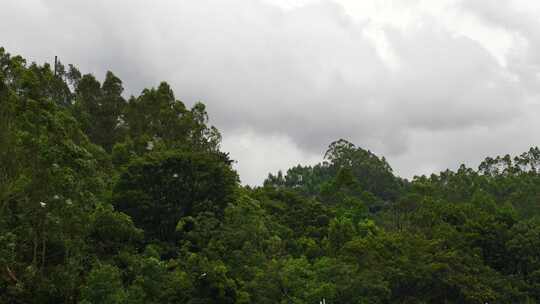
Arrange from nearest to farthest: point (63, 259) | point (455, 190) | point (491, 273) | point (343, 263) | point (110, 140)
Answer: point (63, 259), point (343, 263), point (491, 273), point (110, 140), point (455, 190)

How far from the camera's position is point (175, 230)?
1596 inches

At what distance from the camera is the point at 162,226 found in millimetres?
41156

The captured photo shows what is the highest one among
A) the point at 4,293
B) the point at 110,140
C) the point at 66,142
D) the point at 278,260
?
the point at 110,140

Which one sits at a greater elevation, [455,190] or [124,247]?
[455,190]

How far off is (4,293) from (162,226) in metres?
12.1

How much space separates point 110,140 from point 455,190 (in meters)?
44.1

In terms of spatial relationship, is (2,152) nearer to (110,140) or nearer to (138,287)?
(138,287)

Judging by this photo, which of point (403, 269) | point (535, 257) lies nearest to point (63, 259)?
point (403, 269)

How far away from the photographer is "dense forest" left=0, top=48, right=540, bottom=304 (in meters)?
30.1

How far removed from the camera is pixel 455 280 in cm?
4184

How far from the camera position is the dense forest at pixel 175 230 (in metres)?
30.1

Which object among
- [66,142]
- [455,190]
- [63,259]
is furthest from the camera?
[455,190]

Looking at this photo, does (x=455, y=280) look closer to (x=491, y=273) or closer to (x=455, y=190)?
(x=491, y=273)

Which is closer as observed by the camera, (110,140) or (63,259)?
(63,259)
